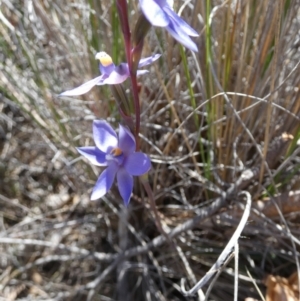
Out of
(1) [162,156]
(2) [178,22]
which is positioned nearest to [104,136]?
(2) [178,22]

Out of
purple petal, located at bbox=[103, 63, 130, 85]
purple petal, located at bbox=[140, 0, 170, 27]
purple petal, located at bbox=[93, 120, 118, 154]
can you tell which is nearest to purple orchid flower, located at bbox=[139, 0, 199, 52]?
purple petal, located at bbox=[140, 0, 170, 27]

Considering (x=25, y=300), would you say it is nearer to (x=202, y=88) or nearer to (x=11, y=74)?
(x=11, y=74)

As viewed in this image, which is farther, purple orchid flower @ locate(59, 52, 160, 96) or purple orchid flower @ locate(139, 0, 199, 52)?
purple orchid flower @ locate(59, 52, 160, 96)

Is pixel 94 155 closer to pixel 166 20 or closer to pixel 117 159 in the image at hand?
pixel 117 159

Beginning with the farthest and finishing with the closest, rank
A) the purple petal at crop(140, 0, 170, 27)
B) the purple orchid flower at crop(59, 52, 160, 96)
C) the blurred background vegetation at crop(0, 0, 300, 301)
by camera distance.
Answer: the blurred background vegetation at crop(0, 0, 300, 301) → the purple orchid flower at crop(59, 52, 160, 96) → the purple petal at crop(140, 0, 170, 27)

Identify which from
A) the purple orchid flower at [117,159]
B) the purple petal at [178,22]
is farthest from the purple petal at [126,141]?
the purple petal at [178,22]

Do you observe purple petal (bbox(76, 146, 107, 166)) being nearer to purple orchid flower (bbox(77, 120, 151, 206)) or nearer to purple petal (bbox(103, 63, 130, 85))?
purple orchid flower (bbox(77, 120, 151, 206))

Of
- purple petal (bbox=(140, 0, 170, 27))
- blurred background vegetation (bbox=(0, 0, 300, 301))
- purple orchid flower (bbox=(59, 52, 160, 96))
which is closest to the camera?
purple petal (bbox=(140, 0, 170, 27))
